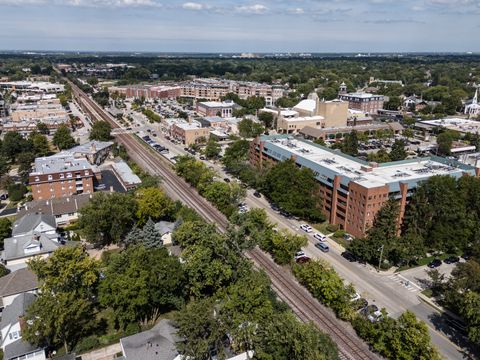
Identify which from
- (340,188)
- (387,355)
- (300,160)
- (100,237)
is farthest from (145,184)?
(387,355)

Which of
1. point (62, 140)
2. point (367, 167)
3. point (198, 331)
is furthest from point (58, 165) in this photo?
point (367, 167)

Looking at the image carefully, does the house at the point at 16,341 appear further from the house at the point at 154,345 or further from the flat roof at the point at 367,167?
the flat roof at the point at 367,167

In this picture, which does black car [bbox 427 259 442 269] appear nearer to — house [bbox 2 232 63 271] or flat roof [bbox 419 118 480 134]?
house [bbox 2 232 63 271]

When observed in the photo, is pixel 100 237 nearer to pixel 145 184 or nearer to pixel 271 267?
pixel 145 184

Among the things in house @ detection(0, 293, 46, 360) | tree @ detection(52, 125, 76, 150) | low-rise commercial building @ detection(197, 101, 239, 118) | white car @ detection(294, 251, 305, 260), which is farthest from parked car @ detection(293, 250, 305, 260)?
low-rise commercial building @ detection(197, 101, 239, 118)

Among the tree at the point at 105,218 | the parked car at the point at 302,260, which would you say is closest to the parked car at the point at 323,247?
the parked car at the point at 302,260

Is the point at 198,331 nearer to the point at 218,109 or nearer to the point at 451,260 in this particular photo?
the point at 451,260
